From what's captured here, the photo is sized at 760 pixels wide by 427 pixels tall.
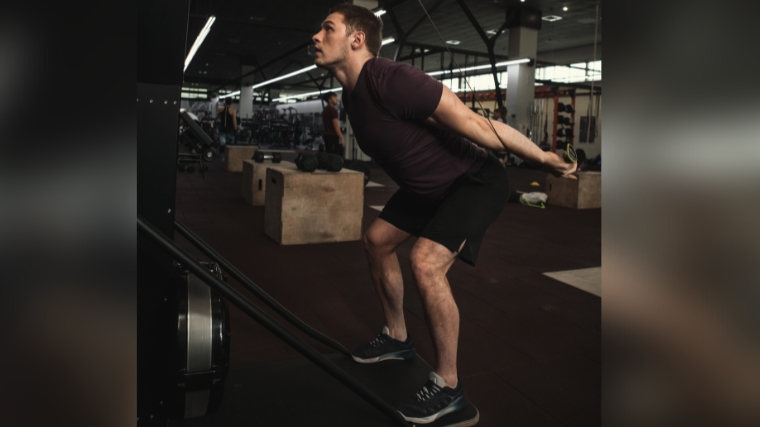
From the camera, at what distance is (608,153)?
0.32 m

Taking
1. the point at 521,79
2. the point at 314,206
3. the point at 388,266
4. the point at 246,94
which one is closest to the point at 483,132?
the point at 388,266

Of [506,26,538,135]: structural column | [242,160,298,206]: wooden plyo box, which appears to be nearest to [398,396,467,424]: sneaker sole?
[242,160,298,206]: wooden plyo box

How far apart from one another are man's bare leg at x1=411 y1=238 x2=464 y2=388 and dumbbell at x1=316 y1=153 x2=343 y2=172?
2.80 metres

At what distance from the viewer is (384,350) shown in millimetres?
2244

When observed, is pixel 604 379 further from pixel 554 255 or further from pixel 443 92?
pixel 554 255

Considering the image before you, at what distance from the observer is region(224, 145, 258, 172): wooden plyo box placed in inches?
434

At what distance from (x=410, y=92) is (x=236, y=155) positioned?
990cm

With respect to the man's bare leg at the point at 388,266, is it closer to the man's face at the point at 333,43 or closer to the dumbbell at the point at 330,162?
the man's face at the point at 333,43

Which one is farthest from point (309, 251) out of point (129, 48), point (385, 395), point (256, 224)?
point (129, 48)

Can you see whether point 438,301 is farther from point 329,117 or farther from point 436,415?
point 329,117

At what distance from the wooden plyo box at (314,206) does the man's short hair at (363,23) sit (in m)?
2.42

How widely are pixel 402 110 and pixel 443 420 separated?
3.30 ft

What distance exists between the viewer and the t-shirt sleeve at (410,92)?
1712 mm

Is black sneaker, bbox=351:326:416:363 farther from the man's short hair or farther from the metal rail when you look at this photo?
the man's short hair
